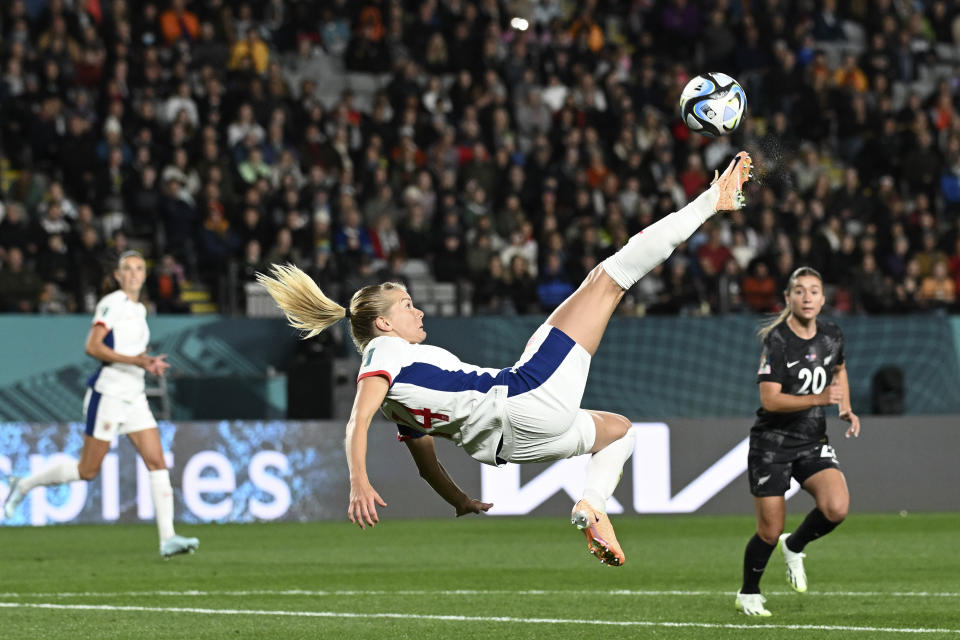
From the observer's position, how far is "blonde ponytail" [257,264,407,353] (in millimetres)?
6727

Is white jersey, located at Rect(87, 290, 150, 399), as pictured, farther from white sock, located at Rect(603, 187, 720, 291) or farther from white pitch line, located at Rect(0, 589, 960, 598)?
white sock, located at Rect(603, 187, 720, 291)

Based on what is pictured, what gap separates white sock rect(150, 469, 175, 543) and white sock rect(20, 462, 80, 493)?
1.93 feet

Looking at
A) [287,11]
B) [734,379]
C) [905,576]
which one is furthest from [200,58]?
[905,576]

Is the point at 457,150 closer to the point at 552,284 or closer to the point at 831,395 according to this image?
the point at 552,284

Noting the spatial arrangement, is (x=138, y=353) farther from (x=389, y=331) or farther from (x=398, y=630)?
(x=389, y=331)

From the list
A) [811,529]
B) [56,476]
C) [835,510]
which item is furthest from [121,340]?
[835,510]

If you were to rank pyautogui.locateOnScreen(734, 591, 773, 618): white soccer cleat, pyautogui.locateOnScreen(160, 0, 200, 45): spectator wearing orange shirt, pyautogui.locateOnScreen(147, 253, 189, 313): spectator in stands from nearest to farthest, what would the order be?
1. pyautogui.locateOnScreen(734, 591, 773, 618): white soccer cleat
2. pyautogui.locateOnScreen(147, 253, 189, 313): spectator in stands
3. pyautogui.locateOnScreen(160, 0, 200, 45): spectator wearing orange shirt

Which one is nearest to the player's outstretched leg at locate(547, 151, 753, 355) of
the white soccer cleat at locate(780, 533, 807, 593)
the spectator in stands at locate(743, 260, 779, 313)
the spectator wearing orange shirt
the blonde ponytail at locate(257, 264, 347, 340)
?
the blonde ponytail at locate(257, 264, 347, 340)

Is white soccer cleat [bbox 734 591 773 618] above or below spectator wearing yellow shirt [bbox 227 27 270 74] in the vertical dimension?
below

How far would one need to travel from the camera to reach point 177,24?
65.2 feet

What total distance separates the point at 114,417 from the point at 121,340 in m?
0.58

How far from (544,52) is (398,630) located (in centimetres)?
1529

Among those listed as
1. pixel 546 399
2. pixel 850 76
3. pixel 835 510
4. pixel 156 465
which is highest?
pixel 850 76

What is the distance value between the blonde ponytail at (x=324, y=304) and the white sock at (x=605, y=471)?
3.67ft
